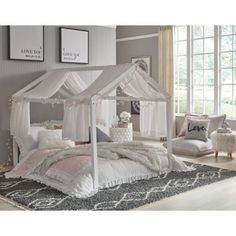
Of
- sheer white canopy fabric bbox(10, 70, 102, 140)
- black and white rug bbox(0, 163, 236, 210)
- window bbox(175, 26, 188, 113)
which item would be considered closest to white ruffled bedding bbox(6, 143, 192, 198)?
black and white rug bbox(0, 163, 236, 210)

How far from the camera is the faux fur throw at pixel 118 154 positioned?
197 inches

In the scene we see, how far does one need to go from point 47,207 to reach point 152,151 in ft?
6.42

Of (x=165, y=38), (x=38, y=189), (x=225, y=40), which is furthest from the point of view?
(x=165, y=38)

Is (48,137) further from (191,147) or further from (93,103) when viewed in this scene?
(191,147)

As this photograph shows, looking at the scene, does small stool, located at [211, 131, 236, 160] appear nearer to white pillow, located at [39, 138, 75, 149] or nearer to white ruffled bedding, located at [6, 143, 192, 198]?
white ruffled bedding, located at [6, 143, 192, 198]

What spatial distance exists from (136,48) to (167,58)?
3.87 feet

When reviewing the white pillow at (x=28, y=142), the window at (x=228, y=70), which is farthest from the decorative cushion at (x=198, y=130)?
the white pillow at (x=28, y=142)

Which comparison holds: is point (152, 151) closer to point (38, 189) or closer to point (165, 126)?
point (165, 126)

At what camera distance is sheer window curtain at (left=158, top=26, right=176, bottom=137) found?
9.11 meters

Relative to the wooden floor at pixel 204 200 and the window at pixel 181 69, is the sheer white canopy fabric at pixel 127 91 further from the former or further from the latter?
the window at pixel 181 69

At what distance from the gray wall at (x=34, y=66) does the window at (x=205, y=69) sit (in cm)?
228
